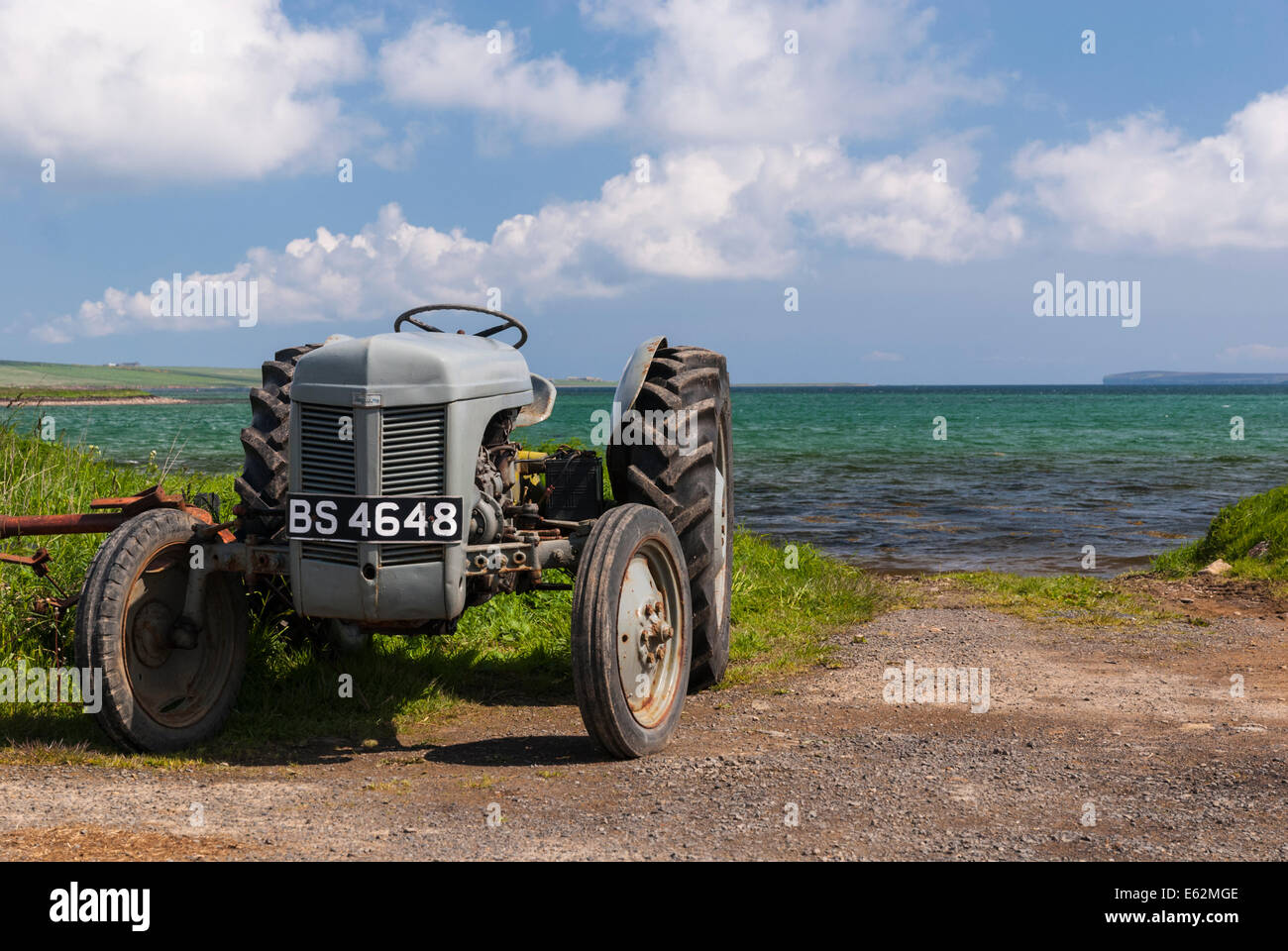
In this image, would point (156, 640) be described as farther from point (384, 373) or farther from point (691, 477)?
point (691, 477)

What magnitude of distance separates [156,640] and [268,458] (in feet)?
3.71

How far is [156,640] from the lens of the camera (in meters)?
5.63

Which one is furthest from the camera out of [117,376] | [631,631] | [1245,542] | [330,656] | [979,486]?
[117,376]

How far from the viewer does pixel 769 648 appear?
325 inches

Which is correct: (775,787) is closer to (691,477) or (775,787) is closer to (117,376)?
(691,477)

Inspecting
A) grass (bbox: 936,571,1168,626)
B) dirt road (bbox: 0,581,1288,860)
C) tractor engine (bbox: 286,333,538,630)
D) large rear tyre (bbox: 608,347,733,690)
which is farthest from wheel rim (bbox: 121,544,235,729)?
grass (bbox: 936,571,1168,626)

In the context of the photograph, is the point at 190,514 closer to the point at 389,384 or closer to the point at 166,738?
the point at 166,738

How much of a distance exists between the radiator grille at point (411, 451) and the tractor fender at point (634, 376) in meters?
1.40

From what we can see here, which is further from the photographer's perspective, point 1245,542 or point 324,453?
point 1245,542

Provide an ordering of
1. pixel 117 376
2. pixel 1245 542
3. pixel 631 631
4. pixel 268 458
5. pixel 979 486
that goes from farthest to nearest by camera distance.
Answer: pixel 117 376, pixel 979 486, pixel 1245 542, pixel 268 458, pixel 631 631

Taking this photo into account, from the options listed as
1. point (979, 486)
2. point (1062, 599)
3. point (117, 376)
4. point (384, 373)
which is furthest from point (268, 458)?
point (117, 376)

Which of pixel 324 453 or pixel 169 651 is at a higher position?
pixel 324 453

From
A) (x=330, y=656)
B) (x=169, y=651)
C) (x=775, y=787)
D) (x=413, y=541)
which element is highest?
(x=413, y=541)

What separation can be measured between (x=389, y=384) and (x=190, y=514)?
148 centimetres
